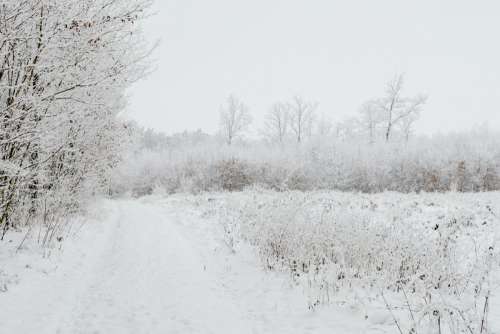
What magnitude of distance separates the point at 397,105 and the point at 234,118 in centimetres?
2381

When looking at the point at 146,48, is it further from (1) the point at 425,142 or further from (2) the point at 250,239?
(1) the point at 425,142

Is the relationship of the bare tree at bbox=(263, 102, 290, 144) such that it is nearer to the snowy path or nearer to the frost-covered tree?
the snowy path

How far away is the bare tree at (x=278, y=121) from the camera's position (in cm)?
5353

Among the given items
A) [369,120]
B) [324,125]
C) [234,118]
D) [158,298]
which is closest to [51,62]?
[158,298]

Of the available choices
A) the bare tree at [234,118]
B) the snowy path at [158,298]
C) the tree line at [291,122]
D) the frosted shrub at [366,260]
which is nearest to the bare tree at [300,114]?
the tree line at [291,122]

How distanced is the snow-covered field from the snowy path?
0.02 meters

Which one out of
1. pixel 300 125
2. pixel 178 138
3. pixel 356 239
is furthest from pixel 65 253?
pixel 178 138

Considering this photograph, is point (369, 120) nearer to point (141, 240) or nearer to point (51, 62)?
point (141, 240)

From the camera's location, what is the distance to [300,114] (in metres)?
53.1

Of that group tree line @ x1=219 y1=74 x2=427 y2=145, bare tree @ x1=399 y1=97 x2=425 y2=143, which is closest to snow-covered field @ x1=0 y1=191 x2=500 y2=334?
bare tree @ x1=399 y1=97 x2=425 y2=143

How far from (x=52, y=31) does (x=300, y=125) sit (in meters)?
49.7

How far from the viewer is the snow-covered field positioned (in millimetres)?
4230

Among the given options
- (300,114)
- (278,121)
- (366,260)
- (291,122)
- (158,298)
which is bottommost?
(158,298)

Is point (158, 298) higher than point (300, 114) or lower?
lower
